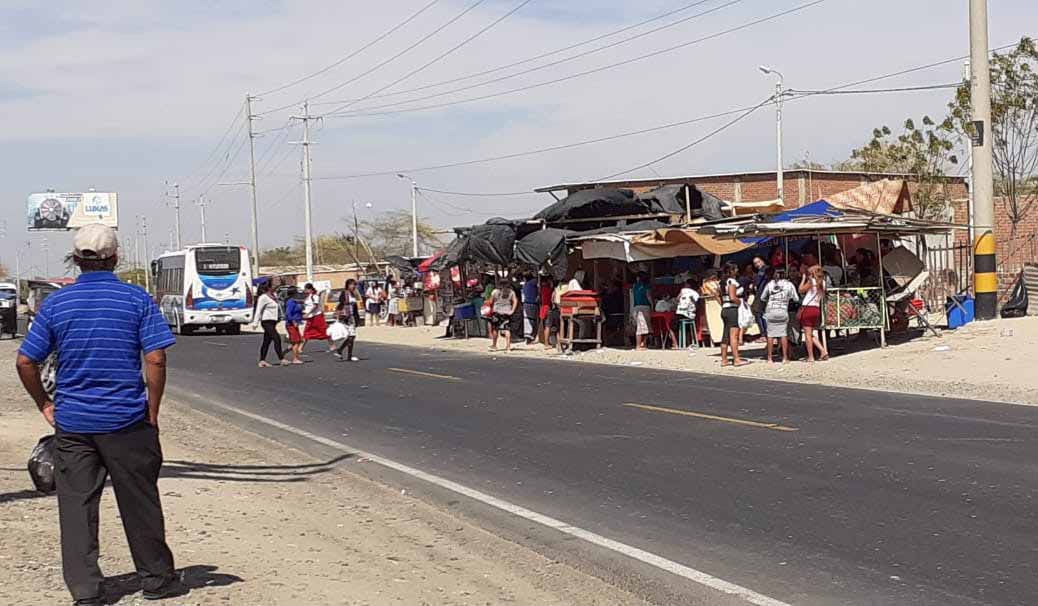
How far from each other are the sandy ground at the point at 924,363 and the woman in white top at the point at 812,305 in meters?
0.38

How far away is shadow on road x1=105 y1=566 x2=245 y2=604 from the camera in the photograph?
6828 millimetres

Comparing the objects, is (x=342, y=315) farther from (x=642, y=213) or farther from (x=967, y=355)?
(x=967, y=355)

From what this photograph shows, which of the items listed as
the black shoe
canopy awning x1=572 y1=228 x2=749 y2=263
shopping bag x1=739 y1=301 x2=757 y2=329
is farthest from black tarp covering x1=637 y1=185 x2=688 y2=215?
the black shoe

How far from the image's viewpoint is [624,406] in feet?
52.5

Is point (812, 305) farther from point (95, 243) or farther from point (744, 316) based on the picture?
point (95, 243)

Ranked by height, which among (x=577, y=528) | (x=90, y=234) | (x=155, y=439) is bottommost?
(x=577, y=528)

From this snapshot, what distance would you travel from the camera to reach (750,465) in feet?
36.1

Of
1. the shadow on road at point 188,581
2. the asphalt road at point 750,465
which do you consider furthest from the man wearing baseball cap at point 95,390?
the asphalt road at point 750,465

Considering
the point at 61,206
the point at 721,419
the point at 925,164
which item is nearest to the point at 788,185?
the point at 925,164

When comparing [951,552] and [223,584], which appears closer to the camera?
[223,584]

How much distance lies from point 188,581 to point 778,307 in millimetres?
15884

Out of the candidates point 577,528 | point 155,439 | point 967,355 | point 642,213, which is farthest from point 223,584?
point 642,213

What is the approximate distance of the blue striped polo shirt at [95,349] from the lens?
6242 millimetres

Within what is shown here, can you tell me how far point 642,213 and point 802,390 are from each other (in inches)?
520
